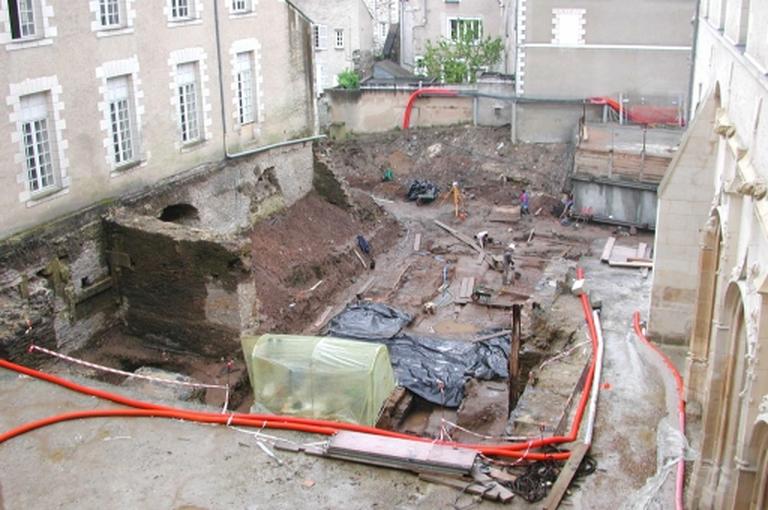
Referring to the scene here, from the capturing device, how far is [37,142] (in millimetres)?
16234

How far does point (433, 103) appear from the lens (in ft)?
108

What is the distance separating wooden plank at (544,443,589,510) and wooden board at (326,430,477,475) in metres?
0.88

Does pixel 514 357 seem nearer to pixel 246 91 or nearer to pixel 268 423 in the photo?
pixel 268 423

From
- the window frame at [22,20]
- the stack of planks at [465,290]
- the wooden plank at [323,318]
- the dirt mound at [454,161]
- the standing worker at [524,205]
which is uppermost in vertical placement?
the window frame at [22,20]

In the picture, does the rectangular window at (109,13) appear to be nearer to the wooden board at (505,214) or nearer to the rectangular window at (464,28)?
the wooden board at (505,214)

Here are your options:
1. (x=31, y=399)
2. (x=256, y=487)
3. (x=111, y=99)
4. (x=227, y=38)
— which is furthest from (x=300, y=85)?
(x=256, y=487)

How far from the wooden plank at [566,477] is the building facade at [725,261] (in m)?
1.28

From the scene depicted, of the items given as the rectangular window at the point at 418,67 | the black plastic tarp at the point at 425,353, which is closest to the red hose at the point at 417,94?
the rectangular window at the point at 418,67

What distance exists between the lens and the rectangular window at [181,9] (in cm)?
1959

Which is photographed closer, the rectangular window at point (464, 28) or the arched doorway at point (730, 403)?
the arched doorway at point (730, 403)

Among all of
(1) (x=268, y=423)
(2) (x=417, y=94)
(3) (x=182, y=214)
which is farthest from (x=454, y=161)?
(1) (x=268, y=423)

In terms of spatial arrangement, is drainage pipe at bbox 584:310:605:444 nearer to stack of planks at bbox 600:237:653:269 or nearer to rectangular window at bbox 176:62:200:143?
stack of planks at bbox 600:237:653:269

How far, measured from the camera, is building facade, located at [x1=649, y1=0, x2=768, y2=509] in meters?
8.37

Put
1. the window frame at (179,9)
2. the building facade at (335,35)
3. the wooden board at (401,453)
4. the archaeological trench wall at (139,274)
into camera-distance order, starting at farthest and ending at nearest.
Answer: the building facade at (335,35) → the window frame at (179,9) → the archaeological trench wall at (139,274) → the wooden board at (401,453)
